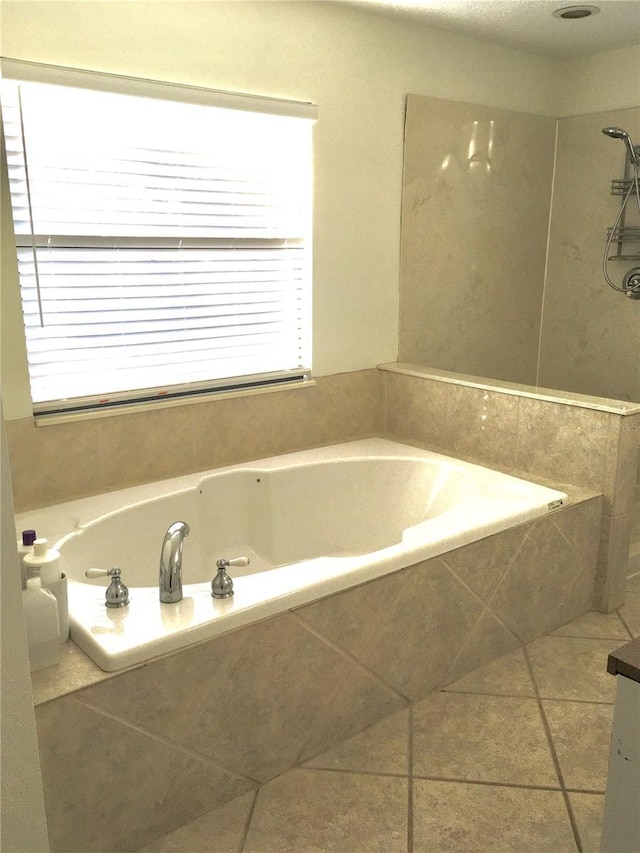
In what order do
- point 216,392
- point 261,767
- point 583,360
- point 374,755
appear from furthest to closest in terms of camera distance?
point 583,360 < point 216,392 < point 374,755 < point 261,767

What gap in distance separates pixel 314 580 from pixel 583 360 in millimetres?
2614

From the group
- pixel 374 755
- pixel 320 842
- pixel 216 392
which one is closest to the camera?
pixel 320 842

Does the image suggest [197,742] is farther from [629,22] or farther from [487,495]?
[629,22]

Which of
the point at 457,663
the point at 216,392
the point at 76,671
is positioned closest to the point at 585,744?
the point at 457,663

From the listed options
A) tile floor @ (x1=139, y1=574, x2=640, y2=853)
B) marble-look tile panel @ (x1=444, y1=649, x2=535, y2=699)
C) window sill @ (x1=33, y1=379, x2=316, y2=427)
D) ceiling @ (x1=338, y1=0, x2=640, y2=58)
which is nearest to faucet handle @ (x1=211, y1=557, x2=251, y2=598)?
tile floor @ (x1=139, y1=574, x2=640, y2=853)

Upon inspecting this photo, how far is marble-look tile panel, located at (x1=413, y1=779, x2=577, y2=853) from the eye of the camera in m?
1.71

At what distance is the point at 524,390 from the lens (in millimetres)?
2896

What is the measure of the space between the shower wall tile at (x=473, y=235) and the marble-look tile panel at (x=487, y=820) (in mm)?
2064

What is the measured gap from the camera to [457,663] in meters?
2.33

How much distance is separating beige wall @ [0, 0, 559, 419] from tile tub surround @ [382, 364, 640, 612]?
18.2 inches

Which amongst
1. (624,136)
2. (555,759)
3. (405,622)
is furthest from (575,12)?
(555,759)

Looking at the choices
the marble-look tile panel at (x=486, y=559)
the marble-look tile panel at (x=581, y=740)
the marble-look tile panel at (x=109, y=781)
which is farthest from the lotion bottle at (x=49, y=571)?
the marble-look tile panel at (x=581, y=740)

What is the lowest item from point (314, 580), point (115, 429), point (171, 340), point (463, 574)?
point (463, 574)

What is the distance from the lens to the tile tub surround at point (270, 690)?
1588mm
